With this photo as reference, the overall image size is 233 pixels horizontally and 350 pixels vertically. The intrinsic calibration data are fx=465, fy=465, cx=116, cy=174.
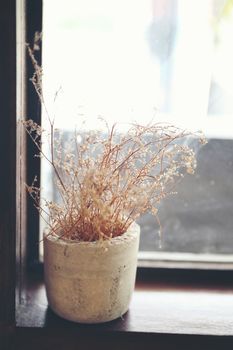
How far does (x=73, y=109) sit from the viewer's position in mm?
1086

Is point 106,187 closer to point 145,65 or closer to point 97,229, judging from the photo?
point 97,229

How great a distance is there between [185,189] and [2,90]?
1.76 feet

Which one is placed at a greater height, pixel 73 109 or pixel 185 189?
pixel 73 109

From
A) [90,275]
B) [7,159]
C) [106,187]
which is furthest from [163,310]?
[7,159]

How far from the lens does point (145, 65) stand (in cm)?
111

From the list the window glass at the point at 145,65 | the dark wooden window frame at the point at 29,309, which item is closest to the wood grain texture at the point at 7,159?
the dark wooden window frame at the point at 29,309

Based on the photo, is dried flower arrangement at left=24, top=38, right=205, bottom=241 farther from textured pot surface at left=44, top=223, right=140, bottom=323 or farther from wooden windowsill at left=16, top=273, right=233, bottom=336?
wooden windowsill at left=16, top=273, right=233, bottom=336

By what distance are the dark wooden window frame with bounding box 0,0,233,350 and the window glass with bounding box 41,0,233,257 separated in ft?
0.31

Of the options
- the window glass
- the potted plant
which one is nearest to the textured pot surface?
the potted plant

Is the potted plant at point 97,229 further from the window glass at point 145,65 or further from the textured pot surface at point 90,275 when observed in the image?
the window glass at point 145,65

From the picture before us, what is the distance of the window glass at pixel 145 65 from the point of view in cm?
108

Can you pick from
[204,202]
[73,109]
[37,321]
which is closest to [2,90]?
[73,109]

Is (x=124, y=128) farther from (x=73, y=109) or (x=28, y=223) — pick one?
(x=28, y=223)

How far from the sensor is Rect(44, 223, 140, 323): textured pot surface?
36.0 inches
